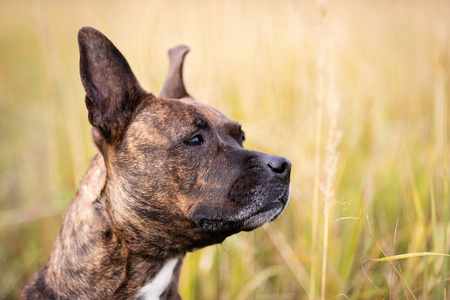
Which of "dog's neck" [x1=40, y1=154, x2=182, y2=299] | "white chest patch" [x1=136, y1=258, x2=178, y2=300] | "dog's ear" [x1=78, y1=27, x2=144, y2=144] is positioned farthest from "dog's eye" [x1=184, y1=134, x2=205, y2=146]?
"white chest patch" [x1=136, y1=258, x2=178, y2=300]

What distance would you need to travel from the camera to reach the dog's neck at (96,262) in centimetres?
221

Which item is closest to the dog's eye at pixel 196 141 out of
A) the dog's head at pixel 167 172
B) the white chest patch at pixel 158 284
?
the dog's head at pixel 167 172

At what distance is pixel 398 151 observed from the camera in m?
3.35

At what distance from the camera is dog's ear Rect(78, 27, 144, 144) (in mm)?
2125

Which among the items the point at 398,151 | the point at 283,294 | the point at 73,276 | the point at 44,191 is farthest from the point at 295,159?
the point at 44,191

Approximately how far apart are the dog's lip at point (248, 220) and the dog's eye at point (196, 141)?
402mm

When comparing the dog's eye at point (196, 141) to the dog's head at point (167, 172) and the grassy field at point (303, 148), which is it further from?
the grassy field at point (303, 148)

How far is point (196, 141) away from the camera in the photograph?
7.52 feet

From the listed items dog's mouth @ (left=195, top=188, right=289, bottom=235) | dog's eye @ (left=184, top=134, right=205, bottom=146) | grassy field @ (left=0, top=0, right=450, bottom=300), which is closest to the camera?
dog's mouth @ (left=195, top=188, right=289, bottom=235)

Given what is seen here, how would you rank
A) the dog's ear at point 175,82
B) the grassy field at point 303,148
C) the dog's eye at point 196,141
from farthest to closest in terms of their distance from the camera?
the dog's ear at point 175,82 < the grassy field at point 303,148 < the dog's eye at point 196,141

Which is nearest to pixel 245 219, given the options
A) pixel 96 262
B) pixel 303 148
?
pixel 96 262

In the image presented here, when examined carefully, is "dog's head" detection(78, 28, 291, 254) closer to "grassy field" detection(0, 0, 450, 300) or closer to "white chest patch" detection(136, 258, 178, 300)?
"white chest patch" detection(136, 258, 178, 300)

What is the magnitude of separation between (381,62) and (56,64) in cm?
373

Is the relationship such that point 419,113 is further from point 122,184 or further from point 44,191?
point 44,191
